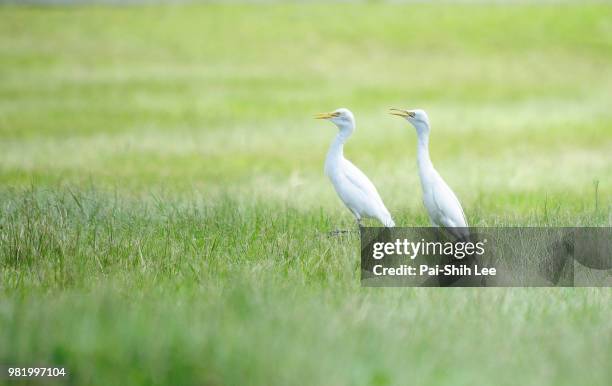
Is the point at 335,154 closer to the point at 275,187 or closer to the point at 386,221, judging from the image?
the point at 386,221

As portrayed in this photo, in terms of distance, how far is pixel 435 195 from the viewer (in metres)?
6.73

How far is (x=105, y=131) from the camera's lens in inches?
809

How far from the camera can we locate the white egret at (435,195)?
22.1 ft

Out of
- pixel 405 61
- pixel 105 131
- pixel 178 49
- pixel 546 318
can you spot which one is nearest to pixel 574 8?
pixel 405 61

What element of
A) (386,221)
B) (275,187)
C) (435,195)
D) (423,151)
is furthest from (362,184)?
(275,187)

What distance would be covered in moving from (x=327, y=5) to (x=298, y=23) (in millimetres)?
6692

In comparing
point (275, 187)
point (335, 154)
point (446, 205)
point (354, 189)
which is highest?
point (275, 187)

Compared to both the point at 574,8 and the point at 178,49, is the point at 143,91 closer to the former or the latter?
the point at 178,49

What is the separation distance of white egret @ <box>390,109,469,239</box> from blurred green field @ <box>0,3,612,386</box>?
28.2 inches

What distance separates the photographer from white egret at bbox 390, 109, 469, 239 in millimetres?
6723

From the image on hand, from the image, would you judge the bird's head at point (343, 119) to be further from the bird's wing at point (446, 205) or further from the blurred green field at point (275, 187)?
the bird's wing at point (446, 205)

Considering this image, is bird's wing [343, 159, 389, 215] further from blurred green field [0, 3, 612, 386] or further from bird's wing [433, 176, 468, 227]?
bird's wing [433, 176, 468, 227]

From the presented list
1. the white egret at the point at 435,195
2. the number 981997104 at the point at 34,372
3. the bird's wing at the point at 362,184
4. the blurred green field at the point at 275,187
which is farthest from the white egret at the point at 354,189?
the number 981997104 at the point at 34,372

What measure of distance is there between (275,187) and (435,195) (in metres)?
5.80
